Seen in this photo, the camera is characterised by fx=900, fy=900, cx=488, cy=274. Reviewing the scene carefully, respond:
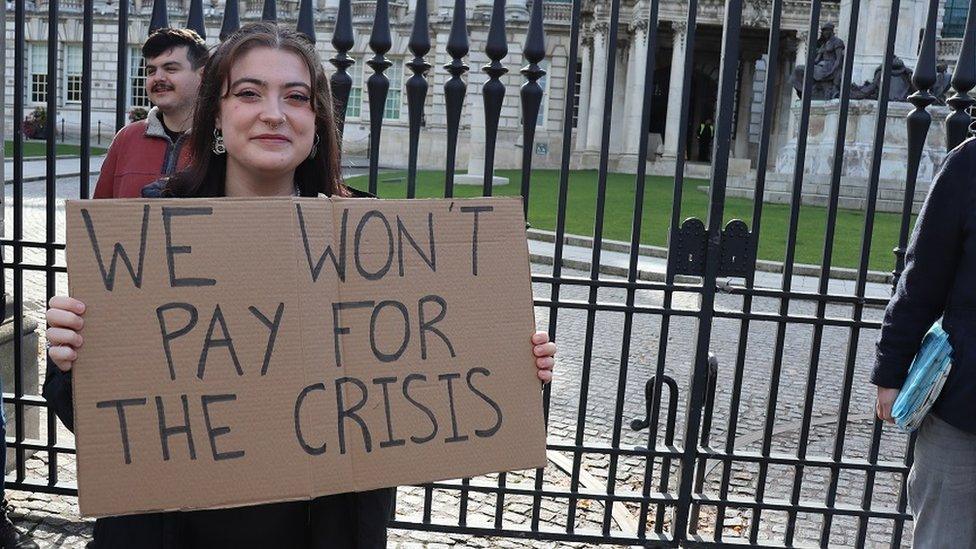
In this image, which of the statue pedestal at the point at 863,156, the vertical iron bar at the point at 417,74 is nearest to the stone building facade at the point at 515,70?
the statue pedestal at the point at 863,156

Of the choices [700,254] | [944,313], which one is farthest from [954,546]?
[700,254]

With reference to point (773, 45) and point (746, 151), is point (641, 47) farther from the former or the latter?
point (773, 45)

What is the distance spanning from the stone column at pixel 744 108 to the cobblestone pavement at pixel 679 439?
37.3 metres

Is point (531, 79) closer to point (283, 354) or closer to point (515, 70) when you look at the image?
point (283, 354)

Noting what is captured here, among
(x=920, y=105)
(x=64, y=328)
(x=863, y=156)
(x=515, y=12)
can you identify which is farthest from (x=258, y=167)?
(x=515, y=12)

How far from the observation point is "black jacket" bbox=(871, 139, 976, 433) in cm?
266

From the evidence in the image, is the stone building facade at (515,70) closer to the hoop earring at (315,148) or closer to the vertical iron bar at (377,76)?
the vertical iron bar at (377,76)

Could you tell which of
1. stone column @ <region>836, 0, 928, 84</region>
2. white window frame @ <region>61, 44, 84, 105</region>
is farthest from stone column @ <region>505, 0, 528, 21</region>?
white window frame @ <region>61, 44, 84, 105</region>

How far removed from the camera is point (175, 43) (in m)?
4.09

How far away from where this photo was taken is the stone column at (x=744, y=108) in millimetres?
46469

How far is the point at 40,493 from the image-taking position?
4.34m

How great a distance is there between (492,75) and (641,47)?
3921cm

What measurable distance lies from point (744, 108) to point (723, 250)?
47.0 m

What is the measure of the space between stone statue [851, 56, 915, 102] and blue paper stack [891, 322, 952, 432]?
16863mm
